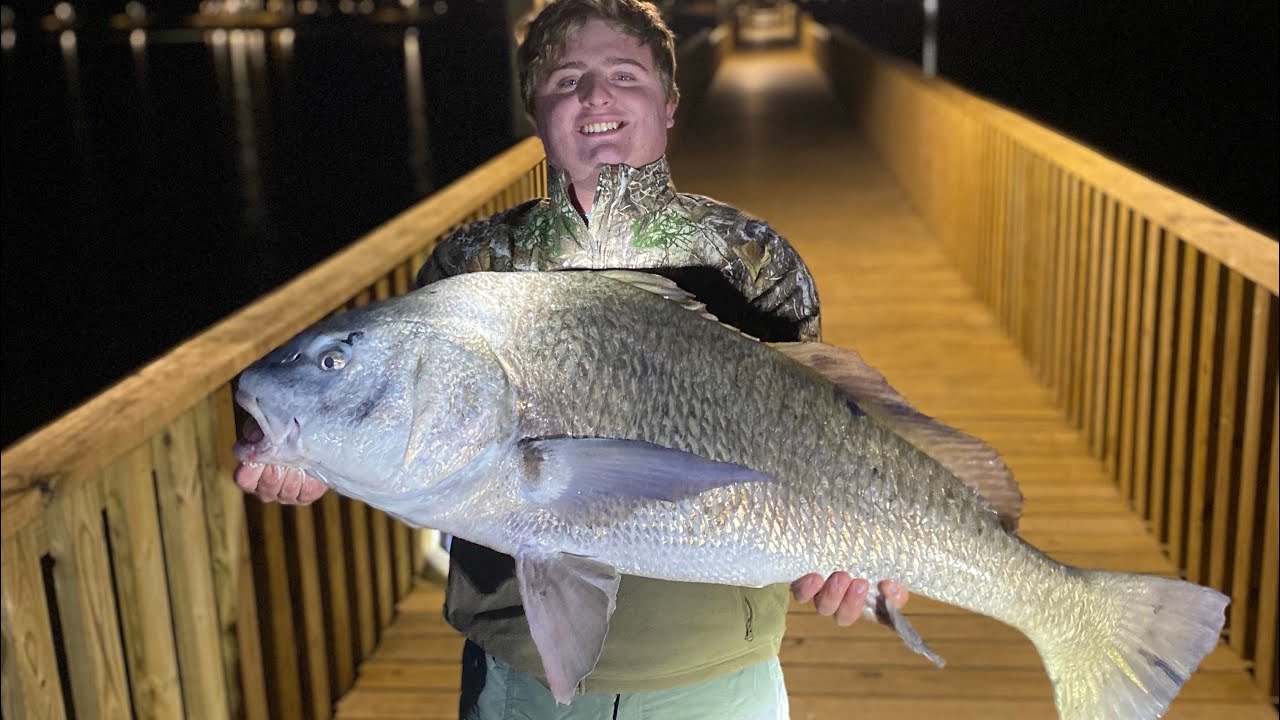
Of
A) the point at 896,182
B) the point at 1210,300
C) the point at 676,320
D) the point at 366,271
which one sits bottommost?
the point at 896,182

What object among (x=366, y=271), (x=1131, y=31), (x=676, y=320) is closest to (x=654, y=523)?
(x=676, y=320)

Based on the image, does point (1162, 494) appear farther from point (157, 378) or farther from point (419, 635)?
point (157, 378)

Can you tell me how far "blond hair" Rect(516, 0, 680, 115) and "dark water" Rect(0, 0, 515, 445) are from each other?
7.11 metres

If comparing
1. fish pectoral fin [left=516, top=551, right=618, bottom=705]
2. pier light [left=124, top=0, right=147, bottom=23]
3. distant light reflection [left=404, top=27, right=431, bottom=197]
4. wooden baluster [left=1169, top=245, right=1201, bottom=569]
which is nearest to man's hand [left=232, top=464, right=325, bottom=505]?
fish pectoral fin [left=516, top=551, right=618, bottom=705]

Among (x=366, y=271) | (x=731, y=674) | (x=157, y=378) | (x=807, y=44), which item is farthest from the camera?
(x=807, y=44)

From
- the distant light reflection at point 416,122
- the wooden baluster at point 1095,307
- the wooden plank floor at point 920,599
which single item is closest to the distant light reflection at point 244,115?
the distant light reflection at point 416,122

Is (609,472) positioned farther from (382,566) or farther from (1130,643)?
(382,566)

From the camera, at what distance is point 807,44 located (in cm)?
3334

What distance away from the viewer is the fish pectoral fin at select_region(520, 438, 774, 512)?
1.62 metres

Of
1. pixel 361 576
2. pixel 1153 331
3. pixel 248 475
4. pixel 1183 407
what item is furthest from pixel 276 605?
pixel 1153 331

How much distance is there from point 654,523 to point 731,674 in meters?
0.40

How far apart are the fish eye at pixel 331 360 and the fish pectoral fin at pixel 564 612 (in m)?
0.35

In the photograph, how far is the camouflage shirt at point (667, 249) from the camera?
2072mm

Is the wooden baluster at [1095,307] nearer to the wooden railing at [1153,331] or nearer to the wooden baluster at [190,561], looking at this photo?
the wooden railing at [1153,331]
